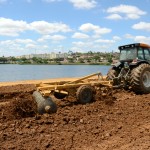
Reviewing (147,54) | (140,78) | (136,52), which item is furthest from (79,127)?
(147,54)

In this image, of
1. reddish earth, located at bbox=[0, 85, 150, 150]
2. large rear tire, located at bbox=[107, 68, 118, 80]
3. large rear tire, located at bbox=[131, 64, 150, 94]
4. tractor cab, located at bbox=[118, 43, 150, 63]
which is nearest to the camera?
reddish earth, located at bbox=[0, 85, 150, 150]

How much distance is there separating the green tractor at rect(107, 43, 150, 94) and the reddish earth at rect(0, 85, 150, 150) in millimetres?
2098

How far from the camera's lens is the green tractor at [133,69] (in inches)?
512

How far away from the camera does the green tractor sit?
12992 millimetres

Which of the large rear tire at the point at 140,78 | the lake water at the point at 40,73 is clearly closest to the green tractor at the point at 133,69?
the large rear tire at the point at 140,78

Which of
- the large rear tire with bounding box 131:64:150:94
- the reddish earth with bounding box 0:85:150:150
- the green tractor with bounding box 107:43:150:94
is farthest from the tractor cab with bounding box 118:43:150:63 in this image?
the reddish earth with bounding box 0:85:150:150

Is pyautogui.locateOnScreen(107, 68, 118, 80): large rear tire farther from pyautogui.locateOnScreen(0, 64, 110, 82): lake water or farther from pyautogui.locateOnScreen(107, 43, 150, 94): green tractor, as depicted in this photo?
pyautogui.locateOnScreen(0, 64, 110, 82): lake water

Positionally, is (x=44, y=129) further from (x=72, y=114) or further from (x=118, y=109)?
(x=118, y=109)

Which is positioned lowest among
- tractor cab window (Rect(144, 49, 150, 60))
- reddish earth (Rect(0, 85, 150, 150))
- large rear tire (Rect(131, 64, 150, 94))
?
reddish earth (Rect(0, 85, 150, 150))

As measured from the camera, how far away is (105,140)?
7086 millimetres

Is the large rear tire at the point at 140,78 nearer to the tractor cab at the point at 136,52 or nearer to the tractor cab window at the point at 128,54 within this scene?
the tractor cab at the point at 136,52

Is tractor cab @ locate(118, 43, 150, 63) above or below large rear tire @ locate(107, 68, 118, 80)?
above

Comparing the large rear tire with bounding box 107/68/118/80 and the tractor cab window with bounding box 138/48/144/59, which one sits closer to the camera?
the tractor cab window with bounding box 138/48/144/59

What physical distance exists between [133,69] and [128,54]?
41.3 inches
